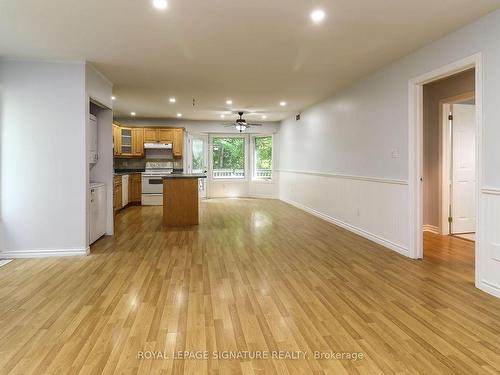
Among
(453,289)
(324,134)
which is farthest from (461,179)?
(453,289)

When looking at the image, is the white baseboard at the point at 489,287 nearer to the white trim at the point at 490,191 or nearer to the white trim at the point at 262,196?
the white trim at the point at 490,191

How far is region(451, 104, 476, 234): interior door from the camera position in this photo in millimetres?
5570

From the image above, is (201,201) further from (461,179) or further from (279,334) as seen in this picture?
(279,334)

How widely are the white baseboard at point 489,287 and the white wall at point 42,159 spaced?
4531mm

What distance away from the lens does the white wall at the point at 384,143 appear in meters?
3.06

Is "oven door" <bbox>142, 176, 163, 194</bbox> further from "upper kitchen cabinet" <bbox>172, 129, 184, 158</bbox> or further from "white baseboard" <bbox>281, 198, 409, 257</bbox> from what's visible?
"white baseboard" <bbox>281, 198, 409, 257</bbox>

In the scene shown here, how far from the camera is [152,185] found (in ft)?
31.2

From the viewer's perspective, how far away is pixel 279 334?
2.32 m

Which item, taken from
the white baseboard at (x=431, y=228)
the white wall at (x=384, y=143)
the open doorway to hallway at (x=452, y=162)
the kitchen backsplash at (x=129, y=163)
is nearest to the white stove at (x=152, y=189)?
the kitchen backsplash at (x=129, y=163)

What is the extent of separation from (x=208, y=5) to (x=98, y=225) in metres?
3.73

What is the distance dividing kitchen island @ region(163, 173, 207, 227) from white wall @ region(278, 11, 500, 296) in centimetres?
A: 271

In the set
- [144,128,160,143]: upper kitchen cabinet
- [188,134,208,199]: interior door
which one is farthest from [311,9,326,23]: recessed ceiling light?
[188,134,208,199]: interior door

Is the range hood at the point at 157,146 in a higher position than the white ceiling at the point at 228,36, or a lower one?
lower

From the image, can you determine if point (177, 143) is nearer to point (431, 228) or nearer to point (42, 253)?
point (42, 253)
